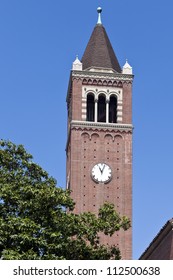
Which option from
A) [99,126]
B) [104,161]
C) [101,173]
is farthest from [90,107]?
[101,173]

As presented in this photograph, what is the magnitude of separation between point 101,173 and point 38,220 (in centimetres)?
3691

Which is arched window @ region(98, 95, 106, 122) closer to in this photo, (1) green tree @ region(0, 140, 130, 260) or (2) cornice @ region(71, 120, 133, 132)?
(2) cornice @ region(71, 120, 133, 132)

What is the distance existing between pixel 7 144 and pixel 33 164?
163 cm

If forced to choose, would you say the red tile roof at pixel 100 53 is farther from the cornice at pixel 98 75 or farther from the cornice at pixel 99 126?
the cornice at pixel 99 126

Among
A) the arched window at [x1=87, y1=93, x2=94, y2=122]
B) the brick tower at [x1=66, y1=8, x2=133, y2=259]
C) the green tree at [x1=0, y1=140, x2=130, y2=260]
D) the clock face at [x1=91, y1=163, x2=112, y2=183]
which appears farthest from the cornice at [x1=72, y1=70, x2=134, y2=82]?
the green tree at [x1=0, y1=140, x2=130, y2=260]

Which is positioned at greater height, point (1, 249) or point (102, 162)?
point (102, 162)

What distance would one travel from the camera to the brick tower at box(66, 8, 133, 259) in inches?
2702

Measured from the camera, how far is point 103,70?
73000 mm

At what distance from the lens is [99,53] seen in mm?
74500

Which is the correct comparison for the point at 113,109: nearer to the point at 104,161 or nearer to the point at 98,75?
the point at 98,75
